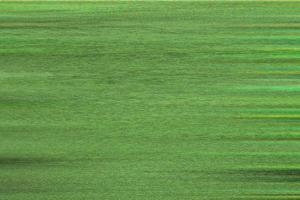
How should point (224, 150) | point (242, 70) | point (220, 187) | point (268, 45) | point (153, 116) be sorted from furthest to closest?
point (268, 45) → point (242, 70) → point (153, 116) → point (224, 150) → point (220, 187)

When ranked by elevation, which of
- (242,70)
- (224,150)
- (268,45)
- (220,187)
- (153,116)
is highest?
(268,45)

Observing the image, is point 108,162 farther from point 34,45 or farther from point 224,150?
point 34,45

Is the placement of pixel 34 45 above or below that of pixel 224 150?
above

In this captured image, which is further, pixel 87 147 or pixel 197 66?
pixel 197 66

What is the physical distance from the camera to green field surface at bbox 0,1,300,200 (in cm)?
172

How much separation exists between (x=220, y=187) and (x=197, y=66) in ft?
1.90

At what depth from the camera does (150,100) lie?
204cm

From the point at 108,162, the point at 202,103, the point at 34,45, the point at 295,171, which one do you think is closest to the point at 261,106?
the point at 202,103

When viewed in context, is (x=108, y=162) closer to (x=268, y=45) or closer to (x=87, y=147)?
(x=87, y=147)

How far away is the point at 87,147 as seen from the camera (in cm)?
184

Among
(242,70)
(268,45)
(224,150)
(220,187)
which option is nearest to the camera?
(220,187)

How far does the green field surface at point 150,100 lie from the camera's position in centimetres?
172

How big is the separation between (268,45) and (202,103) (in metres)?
0.42

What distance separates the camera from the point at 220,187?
1691mm
